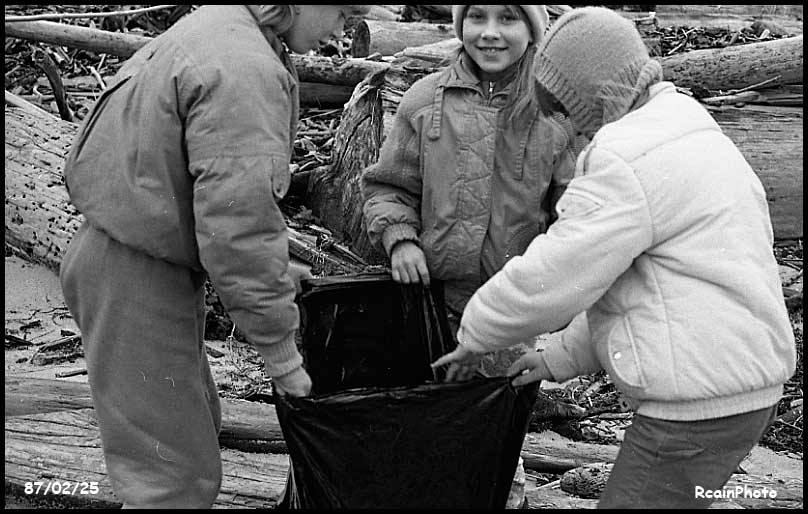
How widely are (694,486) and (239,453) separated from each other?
74.7 inches

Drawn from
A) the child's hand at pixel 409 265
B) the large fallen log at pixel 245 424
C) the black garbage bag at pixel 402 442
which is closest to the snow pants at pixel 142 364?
the black garbage bag at pixel 402 442

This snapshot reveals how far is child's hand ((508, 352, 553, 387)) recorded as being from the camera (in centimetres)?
253

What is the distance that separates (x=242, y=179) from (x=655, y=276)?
99cm

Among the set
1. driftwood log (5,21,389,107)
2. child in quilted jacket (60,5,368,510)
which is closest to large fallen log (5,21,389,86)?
driftwood log (5,21,389,107)

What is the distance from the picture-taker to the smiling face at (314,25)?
7.87ft

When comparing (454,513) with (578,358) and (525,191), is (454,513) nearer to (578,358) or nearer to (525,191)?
(578,358)

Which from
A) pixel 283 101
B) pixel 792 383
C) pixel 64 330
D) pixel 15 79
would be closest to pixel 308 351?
pixel 283 101

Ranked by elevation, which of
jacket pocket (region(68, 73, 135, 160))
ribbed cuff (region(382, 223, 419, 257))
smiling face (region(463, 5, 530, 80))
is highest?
smiling face (region(463, 5, 530, 80))

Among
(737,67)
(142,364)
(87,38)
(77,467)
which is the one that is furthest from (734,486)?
(87,38)

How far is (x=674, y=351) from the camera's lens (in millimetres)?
2168

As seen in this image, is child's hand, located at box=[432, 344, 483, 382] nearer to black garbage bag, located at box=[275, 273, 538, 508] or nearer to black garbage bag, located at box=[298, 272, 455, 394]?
black garbage bag, located at box=[275, 273, 538, 508]
